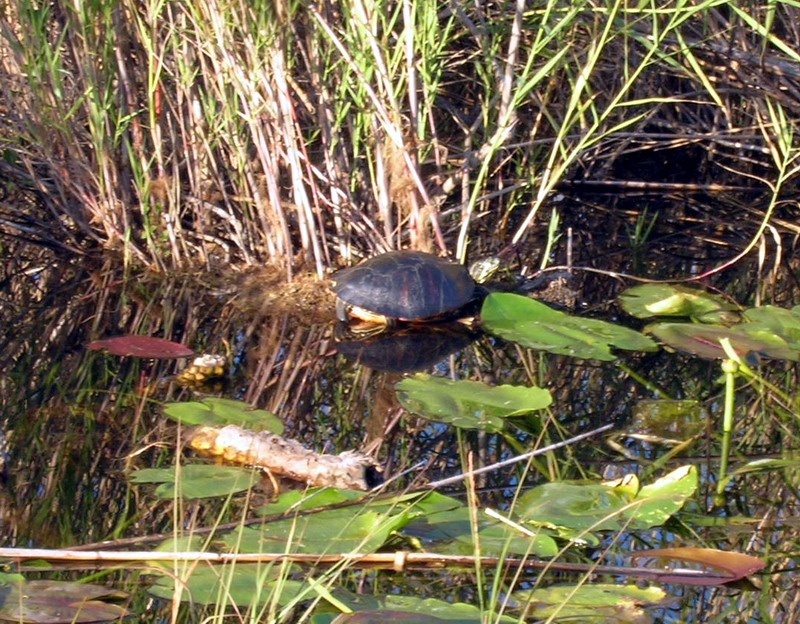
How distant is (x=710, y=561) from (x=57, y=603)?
126 centimetres

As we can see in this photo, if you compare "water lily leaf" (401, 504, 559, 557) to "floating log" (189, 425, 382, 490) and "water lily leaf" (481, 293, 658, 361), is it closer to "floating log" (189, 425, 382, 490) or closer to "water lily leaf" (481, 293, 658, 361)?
"floating log" (189, 425, 382, 490)

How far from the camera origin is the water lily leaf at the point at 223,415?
2.86m

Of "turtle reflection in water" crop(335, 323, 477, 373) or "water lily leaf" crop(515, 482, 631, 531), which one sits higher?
"water lily leaf" crop(515, 482, 631, 531)

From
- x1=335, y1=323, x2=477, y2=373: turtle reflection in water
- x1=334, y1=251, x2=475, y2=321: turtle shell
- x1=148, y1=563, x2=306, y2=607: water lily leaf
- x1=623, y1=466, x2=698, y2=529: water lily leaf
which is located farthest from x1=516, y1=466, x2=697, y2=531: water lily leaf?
x1=334, y1=251, x2=475, y2=321: turtle shell

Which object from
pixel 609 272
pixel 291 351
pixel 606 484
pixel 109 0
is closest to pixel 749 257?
pixel 609 272

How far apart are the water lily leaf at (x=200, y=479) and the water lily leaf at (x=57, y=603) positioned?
1.40ft

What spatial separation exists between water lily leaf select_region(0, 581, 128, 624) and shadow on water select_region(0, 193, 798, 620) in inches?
8.5

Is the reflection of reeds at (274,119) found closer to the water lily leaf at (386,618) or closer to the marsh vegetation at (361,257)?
the marsh vegetation at (361,257)

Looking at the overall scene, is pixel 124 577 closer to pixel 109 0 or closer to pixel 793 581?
pixel 793 581

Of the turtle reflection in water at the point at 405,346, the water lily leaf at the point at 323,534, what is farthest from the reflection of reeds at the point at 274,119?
the water lily leaf at the point at 323,534

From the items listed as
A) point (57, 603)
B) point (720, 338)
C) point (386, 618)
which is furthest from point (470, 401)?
point (57, 603)

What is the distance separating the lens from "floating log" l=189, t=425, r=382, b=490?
261 cm

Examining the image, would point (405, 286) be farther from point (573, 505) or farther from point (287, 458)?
point (573, 505)

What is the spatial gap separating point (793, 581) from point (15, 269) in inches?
127
